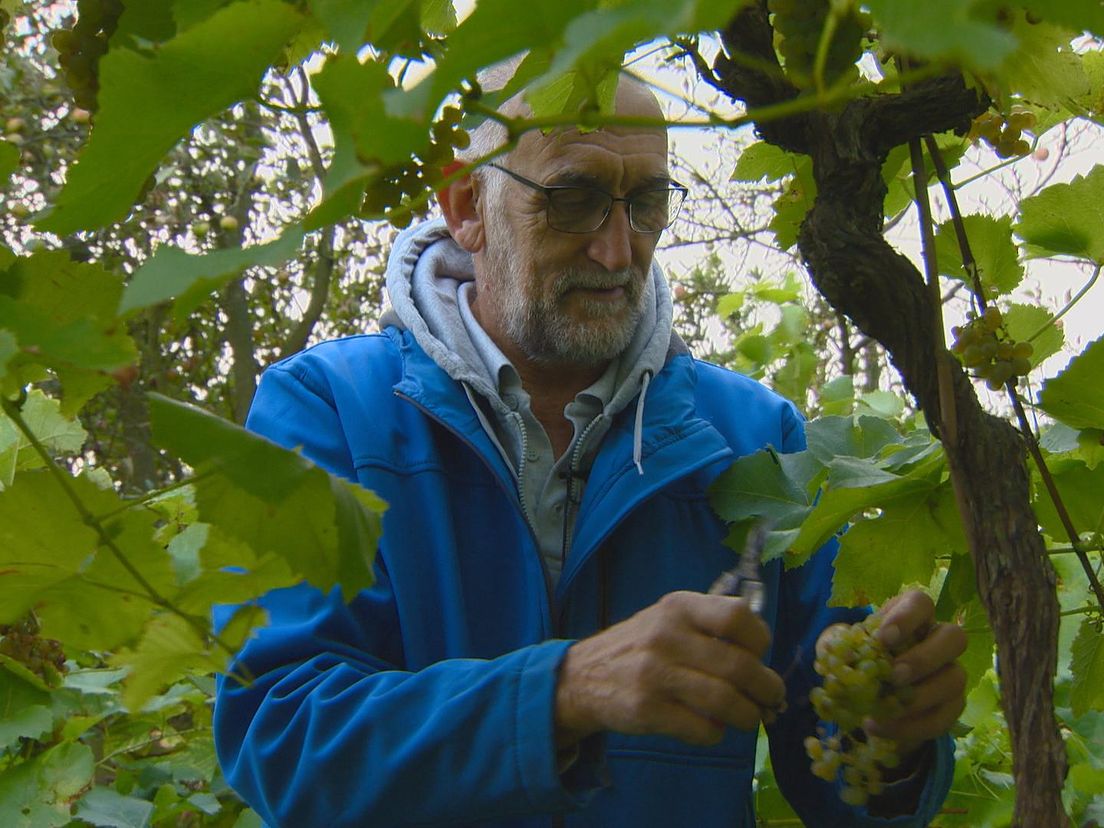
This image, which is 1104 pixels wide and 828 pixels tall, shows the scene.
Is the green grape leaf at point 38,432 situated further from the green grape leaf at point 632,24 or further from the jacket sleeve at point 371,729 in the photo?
the green grape leaf at point 632,24

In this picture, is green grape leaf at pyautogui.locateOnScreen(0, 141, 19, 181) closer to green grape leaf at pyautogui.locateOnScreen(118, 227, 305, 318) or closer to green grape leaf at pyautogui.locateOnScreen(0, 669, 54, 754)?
green grape leaf at pyautogui.locateOnScreen(118, 227, 305, 318)

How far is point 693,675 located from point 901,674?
215mm

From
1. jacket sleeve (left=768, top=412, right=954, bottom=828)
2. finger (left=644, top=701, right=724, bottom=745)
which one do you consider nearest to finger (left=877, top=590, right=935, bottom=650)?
finger (left=644, top=701, right=724, bottom=745)

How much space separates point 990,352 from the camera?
1098 mm

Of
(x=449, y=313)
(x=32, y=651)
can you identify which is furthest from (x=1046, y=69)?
(x=32, y=651)

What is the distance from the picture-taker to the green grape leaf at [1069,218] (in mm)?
1215

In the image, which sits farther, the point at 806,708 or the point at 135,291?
the point at 806,708

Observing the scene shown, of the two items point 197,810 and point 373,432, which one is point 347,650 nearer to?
point 373,432

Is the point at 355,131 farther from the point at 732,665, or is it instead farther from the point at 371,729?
the point at 371,729

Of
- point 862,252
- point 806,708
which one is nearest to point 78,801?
point 806,708

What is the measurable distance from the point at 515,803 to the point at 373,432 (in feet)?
2.47

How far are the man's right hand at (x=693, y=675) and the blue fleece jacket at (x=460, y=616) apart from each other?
13cm

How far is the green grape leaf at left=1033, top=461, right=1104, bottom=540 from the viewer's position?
1232 mm

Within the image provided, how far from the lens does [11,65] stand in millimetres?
5555
